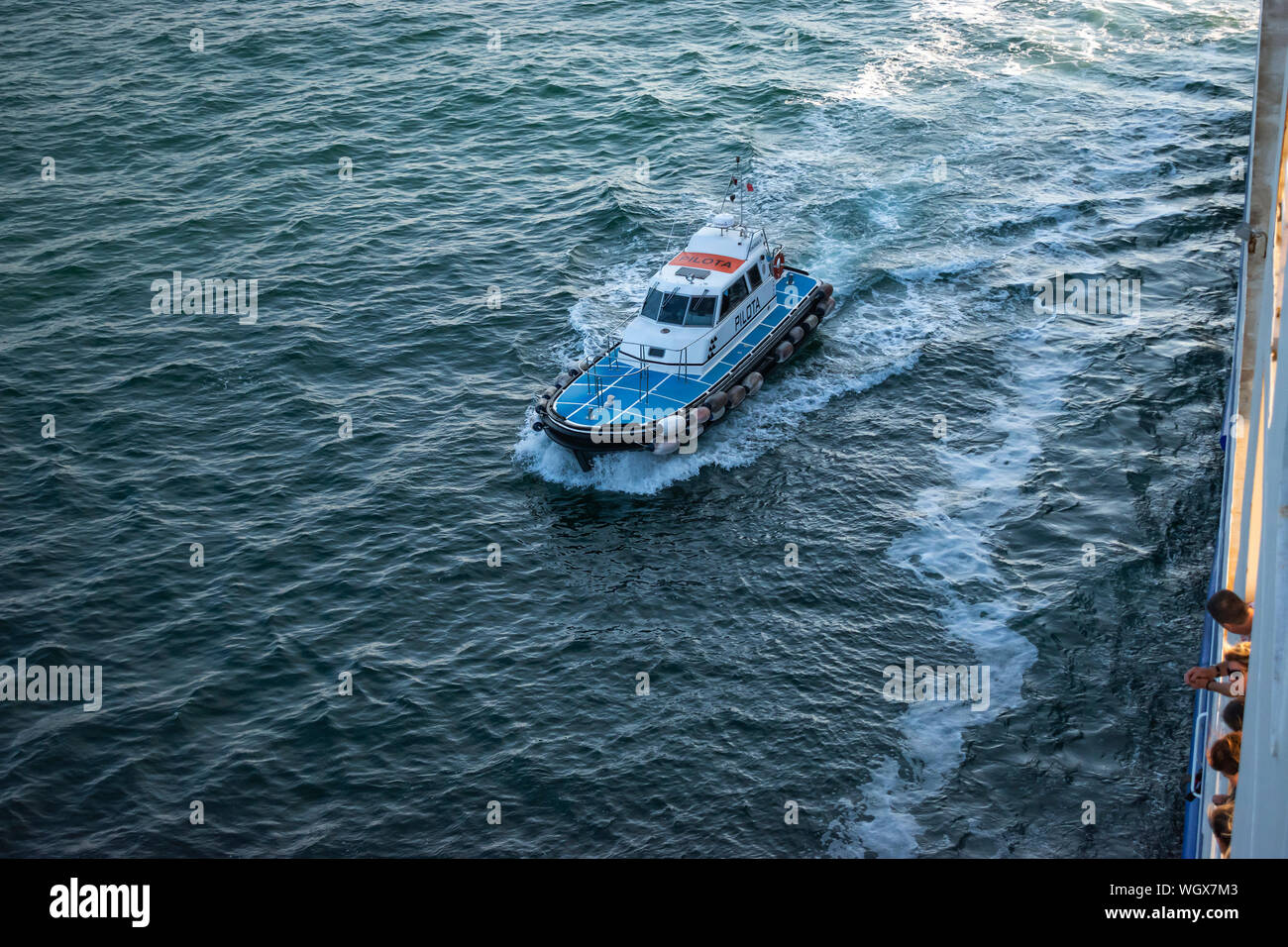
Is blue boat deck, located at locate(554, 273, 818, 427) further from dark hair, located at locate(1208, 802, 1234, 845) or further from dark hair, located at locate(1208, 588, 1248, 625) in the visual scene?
dark hair, located at locate(1208, 588, 1248, 625)

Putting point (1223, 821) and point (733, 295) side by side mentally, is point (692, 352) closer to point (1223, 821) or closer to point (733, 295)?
point (733, 295)

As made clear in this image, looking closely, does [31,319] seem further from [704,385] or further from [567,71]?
[567,71]

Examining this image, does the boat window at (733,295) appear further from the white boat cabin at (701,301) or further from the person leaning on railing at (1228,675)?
the person leaning on railing at (1228,675)

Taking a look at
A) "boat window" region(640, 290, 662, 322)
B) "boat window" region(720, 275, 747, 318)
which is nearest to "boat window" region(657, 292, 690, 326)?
"boat window" region(640, 290, 662, 322)

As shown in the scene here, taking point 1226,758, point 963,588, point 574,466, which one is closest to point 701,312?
point 574,466
